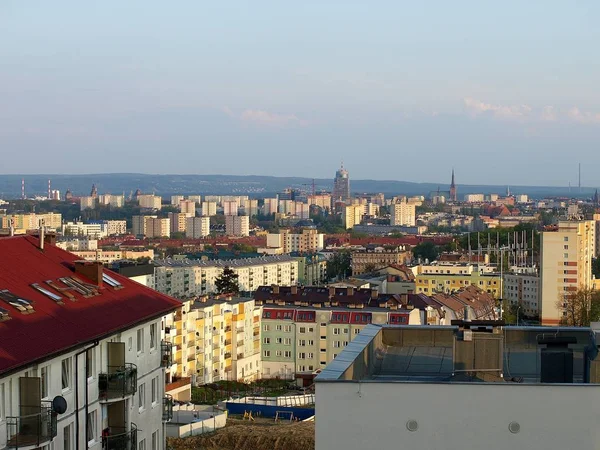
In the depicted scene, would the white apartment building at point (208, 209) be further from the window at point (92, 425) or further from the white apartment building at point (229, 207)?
the window at point (92, 425)

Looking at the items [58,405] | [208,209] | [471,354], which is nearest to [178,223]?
[208,209]

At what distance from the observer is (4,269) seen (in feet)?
29.5

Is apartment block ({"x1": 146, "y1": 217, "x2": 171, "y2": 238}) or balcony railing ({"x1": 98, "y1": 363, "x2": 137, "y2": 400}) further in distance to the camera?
apartment block ({"x1": 146, "y1": 217, "x2": 171, "y2": 238})

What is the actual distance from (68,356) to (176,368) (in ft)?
64.9

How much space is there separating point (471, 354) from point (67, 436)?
3223 mm

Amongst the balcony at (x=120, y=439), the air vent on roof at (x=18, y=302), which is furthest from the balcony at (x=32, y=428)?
the balcony at (x=120, y=439)

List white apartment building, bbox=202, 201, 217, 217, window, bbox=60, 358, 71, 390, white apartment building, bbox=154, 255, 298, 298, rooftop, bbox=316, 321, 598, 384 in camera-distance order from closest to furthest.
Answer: rooftop, bbox=316, 321, 598, 384
window, bbox=60, 358, 71, 390
white apartment building, bbox=154, 255, 298, 298
white apartment building, bbox=202, 201, 217, 217

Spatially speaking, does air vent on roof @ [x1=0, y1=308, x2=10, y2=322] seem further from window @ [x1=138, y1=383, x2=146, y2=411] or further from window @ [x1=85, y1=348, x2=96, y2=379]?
window @ [x1=138, y1=383, x2=146, y2=411]

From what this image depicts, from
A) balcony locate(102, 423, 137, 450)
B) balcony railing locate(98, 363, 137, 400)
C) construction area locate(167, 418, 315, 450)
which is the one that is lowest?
construction area locate(167, 418, 315, 450)

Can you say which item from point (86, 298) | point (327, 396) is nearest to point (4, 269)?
point (86, 298)

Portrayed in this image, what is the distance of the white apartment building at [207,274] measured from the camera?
56713 mm

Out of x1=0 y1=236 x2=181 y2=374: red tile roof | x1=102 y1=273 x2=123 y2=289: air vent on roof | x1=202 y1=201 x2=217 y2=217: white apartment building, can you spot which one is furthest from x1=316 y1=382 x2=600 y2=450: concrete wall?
x1=202 y1=201 x2=217 y2=217: white apartment building

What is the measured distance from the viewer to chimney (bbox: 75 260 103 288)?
996cm

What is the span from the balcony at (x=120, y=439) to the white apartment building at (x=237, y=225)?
123m
